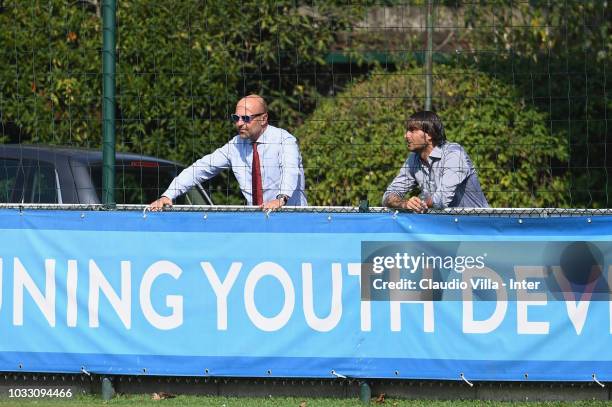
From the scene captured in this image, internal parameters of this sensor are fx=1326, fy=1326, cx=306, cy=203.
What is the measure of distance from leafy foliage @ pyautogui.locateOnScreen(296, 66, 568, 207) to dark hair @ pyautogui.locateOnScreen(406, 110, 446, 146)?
13.3 ft

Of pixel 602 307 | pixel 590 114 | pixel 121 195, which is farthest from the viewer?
pixel 590 114

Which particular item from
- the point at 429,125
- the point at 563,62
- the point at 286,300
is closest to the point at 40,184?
the point at 286,300

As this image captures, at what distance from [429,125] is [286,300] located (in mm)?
1398

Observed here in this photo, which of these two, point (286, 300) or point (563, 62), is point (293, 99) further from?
point (286, 300)

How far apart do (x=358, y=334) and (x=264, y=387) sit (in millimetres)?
651

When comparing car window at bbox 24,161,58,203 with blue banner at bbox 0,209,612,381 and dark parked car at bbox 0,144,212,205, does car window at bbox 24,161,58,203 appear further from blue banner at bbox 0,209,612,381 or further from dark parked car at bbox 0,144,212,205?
blue banner at bbox 0,209,612,381

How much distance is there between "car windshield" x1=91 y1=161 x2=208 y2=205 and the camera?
962 centimetres

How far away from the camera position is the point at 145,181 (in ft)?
32.5

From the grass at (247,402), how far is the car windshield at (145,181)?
6.39 ft

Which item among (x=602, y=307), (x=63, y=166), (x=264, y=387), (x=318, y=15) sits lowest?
(x=264, y=387)

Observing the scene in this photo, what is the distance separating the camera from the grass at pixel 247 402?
7.64 m

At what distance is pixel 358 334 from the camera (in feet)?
25.2

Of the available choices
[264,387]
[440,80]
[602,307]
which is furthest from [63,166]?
[440,80]

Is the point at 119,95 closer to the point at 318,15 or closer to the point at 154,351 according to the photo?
the point at 318,15
